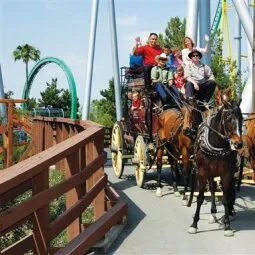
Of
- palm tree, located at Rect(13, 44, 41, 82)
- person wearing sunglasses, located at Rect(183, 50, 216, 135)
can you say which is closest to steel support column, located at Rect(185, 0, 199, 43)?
person wearing sunglasses, located at Rect(183, 50, 216, 135)

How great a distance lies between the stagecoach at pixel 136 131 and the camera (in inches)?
398

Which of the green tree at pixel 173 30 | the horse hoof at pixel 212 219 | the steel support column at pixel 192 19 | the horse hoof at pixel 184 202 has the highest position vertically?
the green tree at pixel 173 30

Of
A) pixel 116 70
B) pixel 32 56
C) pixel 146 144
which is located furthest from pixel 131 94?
pixel 32 56

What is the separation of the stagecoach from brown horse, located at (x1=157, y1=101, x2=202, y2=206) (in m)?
0.37

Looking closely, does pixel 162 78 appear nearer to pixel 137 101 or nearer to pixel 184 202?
pixel 137 101

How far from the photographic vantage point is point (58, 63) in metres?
50.6

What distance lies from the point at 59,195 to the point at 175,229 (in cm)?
263

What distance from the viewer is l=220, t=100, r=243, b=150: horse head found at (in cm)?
580

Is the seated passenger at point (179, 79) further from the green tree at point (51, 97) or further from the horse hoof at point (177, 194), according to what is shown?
the green tree at point (51, 97)

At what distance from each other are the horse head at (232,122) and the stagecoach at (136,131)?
388 cm

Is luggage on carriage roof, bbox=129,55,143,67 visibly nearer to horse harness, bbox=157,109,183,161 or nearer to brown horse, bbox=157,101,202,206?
brown horse, bbox=157,101,202,206

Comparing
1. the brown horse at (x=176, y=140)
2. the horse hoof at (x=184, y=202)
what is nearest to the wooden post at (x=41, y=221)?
the brown horse at (x=176, y=140)

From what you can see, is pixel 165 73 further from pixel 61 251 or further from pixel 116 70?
pixel 116 70

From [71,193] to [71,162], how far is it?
51cm
